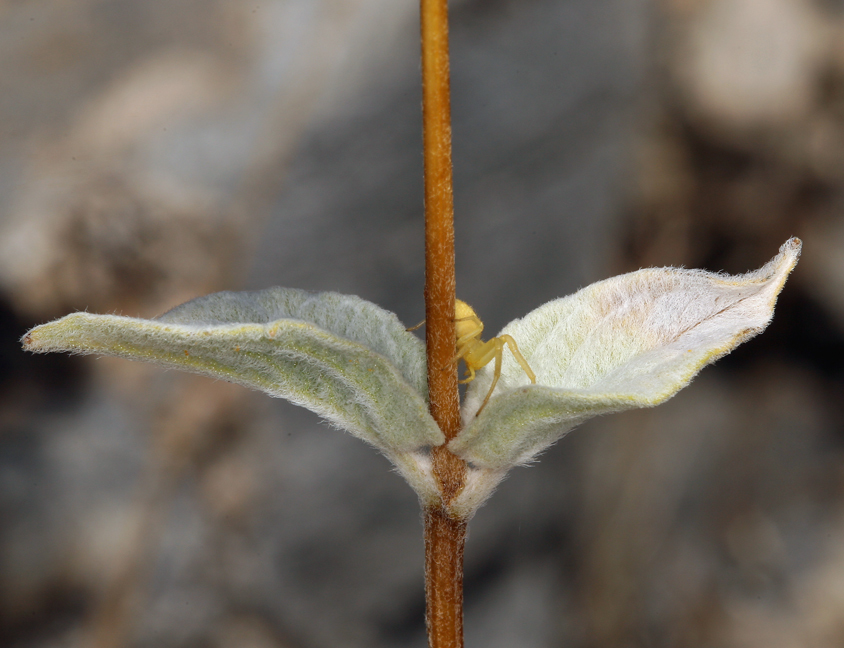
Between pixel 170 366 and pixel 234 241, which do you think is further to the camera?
pixel 234 241

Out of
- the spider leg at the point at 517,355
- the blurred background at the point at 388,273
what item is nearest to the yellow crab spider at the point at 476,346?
the spider leg at the point at 517,355

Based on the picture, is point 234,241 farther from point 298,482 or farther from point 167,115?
point 298,482

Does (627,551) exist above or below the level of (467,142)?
below

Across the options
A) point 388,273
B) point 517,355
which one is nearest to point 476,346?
point 517,355

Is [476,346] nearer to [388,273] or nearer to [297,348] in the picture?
[297,348]

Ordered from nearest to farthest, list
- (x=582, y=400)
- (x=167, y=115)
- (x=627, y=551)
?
(x=582, y=400)
(x=167, y=115)
(x=627, y=551)

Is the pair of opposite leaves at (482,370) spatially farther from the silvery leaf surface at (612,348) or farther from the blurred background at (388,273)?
the blurred background at (388,273)

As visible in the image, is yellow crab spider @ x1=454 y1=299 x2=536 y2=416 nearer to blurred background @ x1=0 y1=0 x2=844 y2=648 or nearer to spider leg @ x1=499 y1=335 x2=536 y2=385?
spider leg @ x1=499 y1=335 x2=536 y2=385

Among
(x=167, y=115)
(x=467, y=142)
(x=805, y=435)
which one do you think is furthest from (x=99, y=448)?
(x=805, y=435)
